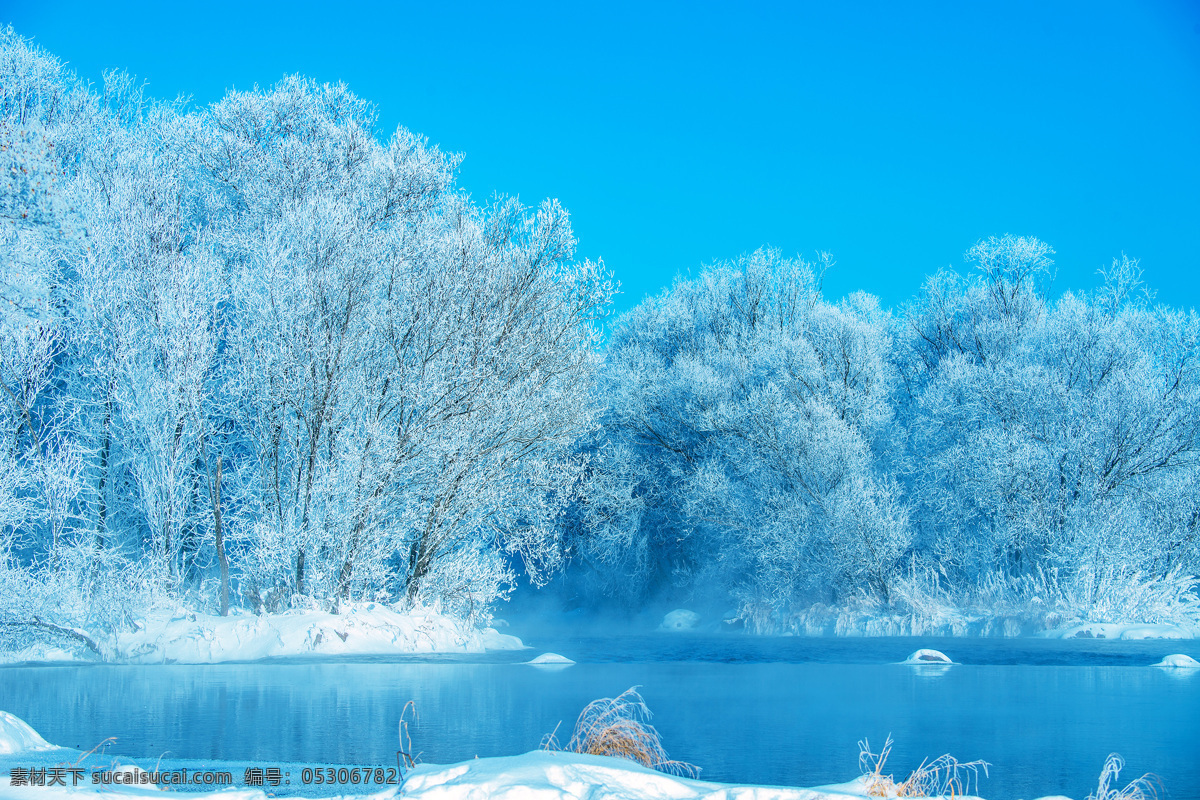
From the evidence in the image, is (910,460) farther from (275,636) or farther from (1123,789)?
(1123,789)

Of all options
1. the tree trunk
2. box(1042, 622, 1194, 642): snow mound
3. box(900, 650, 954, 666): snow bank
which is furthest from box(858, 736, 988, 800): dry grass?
the tree trunk

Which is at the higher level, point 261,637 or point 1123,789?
point 261,637

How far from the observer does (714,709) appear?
1080 centimetres

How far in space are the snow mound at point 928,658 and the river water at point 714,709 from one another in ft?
1.29

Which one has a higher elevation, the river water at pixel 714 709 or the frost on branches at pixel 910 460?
the frost on branches at pixel 910 460

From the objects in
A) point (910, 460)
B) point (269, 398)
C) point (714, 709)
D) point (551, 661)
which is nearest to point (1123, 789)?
point (714, 709)

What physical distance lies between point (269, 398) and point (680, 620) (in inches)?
566

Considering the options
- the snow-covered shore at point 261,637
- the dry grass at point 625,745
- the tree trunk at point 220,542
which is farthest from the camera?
the tree trunk at point 220,542

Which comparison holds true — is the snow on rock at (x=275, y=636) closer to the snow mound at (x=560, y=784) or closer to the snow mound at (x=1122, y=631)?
the snow mound at (x=560, y=784)

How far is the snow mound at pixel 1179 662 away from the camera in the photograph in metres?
14.7

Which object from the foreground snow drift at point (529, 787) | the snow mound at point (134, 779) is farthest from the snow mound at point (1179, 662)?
the snow mound at point (134, 779)

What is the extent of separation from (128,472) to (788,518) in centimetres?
1574

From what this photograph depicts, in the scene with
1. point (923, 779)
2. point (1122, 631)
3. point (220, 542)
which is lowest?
point (1122, 631)

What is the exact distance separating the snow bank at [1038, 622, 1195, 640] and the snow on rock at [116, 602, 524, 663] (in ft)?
44.9
